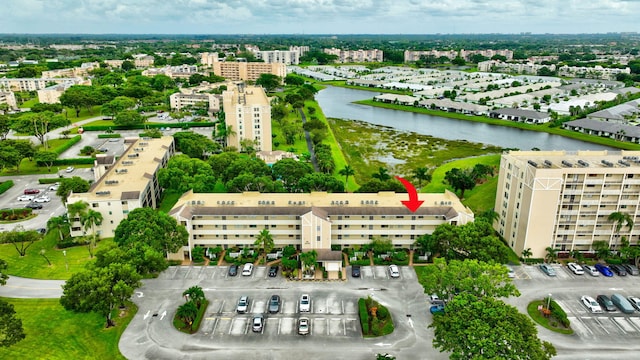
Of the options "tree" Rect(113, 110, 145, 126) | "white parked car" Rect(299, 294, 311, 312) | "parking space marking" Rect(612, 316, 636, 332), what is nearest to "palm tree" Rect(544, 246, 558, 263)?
"parking space marking" Rect(612, 316, 636, 332)

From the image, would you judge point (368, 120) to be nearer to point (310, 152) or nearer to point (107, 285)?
point (310, 152)

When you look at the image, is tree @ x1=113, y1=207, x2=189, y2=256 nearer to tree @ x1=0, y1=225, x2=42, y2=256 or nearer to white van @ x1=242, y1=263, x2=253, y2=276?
white van @ x1=242, y1=263, x2=253, y2=276

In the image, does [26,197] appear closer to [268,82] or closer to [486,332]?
[486,332]

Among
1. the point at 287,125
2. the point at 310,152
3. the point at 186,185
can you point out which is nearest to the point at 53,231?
the point at 186,185

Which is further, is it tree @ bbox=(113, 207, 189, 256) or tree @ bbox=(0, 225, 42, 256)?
tree @ bbox=(0, 225, 42, 256)

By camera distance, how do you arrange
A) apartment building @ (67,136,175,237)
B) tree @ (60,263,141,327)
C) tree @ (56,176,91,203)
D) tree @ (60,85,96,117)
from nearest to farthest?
tree @ (60,263,141,327) → apartment building @ (67,136,175,237) → tree @ (56,176,91,203) → tree @ (60,85,96,117)
